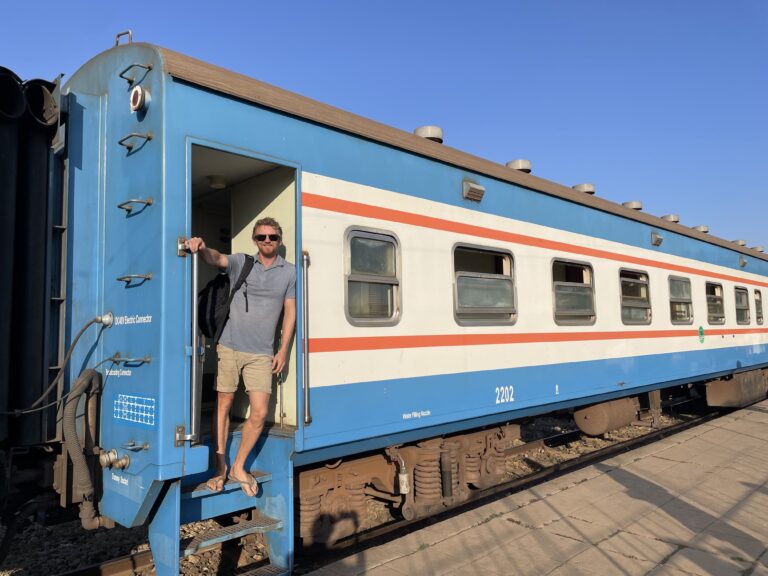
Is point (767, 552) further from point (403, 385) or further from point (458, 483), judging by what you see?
point (403, 385)

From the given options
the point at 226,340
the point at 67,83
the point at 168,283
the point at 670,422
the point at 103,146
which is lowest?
the point at 670,422

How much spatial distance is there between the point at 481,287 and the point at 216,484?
290cm

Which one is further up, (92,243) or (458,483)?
(92,243)

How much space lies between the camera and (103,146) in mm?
3986

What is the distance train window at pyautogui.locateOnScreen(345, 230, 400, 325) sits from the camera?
14.2 feet

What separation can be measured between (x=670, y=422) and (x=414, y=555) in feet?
29.8

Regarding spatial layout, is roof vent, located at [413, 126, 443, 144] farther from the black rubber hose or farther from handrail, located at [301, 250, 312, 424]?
the black rubber hose

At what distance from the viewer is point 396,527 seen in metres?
5.27

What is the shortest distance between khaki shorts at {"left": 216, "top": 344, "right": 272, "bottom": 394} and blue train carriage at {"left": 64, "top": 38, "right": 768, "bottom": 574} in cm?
23

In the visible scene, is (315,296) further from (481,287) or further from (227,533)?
(481,287)

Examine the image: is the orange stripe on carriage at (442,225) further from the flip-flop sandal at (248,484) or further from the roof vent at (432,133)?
the flip-flop sandal at (248,484)

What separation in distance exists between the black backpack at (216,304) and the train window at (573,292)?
3752 mm

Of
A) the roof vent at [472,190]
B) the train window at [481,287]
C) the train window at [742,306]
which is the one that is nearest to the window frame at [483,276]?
the train window at [481,287]

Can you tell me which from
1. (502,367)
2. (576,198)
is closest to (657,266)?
(576,198)
